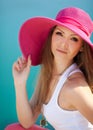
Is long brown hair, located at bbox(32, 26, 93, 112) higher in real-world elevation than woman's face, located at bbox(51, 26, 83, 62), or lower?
lower

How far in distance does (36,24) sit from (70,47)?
0.64 feet

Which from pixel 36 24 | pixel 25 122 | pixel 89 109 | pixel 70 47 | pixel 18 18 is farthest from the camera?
pixel 18 18

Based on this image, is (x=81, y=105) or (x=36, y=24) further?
(x=36, y=24)

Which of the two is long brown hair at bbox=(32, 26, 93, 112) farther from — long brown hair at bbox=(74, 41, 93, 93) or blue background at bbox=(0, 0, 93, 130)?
blue background at bbox=(0, 0, 93, 130)

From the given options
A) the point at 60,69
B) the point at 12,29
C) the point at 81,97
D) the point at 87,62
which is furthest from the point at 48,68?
the point at 12,29

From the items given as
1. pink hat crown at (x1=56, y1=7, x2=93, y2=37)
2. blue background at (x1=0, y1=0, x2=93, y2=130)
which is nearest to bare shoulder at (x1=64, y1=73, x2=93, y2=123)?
pink hat crown at (x1=56, y1=7, x2=93, y2=37)

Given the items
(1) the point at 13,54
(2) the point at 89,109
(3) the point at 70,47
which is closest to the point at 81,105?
(2) the point at 89,109

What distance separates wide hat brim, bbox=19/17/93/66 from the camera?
129 centimetres

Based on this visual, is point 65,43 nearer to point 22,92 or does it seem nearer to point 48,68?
point 48,68

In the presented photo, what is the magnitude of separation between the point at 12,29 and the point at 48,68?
18.6 inches

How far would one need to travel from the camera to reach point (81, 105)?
1133 mm

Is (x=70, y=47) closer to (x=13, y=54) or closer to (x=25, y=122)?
Result: (x=25, y=122)

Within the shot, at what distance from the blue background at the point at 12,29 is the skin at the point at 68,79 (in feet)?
1.23

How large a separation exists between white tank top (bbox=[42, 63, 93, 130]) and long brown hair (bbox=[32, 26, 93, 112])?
0.04 metres
